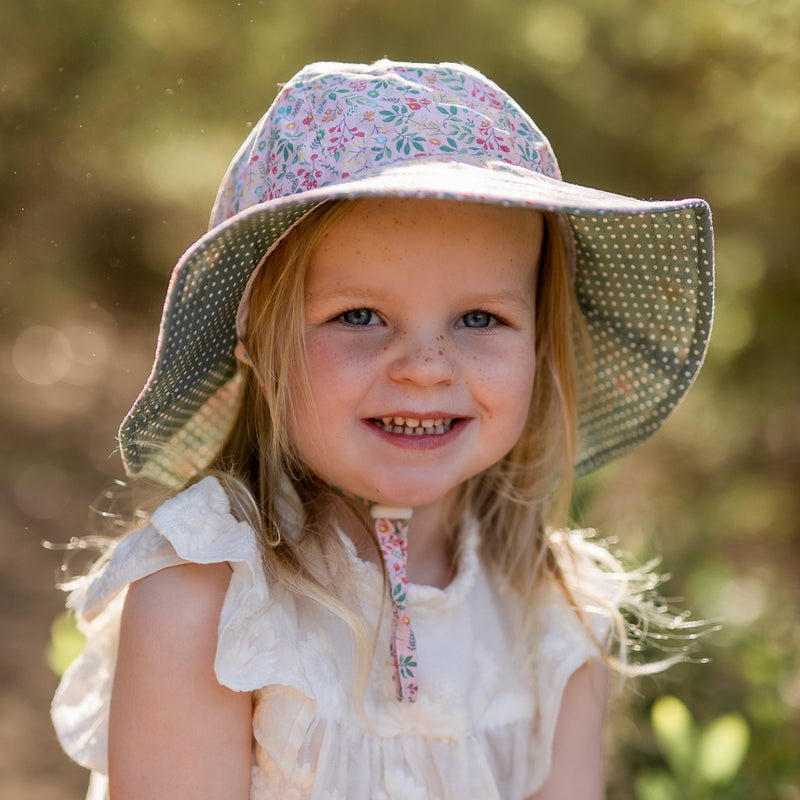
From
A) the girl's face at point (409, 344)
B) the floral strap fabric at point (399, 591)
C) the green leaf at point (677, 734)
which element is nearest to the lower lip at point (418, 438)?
the girl's face at point (409, 344)

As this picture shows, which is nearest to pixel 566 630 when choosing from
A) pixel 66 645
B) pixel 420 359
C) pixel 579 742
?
pixel 579 742

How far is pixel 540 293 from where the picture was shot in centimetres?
149

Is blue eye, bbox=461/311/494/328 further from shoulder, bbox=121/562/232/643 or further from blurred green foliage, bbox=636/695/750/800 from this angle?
blurred green foliage, bbox=636/695/750/800

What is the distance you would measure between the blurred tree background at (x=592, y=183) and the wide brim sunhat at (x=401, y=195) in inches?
25.5

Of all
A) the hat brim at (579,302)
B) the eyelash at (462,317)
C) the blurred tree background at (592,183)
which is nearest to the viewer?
the hat brim at (579,302)

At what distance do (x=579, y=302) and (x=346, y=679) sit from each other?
658 millimetres

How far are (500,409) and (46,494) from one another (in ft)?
9.31

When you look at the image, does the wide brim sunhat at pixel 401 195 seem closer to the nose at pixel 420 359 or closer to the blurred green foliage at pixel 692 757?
the nose at pixel 420 359

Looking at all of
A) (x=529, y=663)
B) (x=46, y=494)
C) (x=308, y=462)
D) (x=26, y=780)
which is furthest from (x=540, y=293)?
(x=46, y=494)

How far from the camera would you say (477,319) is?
1316 millimetres

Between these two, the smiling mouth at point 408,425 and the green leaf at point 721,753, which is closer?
the smiling mouth at point 408,425

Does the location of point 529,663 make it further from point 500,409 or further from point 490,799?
point 500,409

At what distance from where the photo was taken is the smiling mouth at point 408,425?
1271mm

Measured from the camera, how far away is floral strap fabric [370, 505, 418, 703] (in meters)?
1.31
